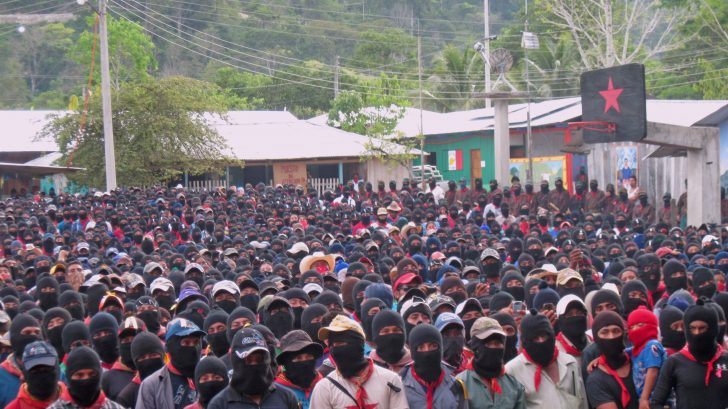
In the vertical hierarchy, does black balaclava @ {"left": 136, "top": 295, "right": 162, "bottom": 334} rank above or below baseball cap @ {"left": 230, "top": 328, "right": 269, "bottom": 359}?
below

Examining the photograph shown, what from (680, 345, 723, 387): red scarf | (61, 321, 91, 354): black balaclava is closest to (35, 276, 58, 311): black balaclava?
(61, 321, 91, 354): black balaclava

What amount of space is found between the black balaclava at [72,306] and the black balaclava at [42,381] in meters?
3.80

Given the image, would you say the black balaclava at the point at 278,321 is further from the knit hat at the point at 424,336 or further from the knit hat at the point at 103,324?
the knit hat at the point at 424,336

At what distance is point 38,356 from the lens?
605 cm

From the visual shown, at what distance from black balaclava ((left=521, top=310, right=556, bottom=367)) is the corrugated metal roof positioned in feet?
109

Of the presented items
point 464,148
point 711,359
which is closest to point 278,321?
point 711,359

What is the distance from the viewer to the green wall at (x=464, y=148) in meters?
36.2

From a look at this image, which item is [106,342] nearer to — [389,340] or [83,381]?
[83,381]

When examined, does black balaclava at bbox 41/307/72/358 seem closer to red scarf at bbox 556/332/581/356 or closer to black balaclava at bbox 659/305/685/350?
red scarf at bbox 556/332/581/356

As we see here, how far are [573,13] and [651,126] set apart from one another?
78.3 ft

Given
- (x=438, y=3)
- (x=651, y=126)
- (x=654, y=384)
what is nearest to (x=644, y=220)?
(x=651, y=126)

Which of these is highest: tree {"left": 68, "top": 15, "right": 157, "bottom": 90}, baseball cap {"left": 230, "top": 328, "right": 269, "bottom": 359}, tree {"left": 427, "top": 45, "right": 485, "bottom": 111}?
tree {"left": 68, "top": 15, "right": 157, "bottom": 90}

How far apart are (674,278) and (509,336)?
2999 mm

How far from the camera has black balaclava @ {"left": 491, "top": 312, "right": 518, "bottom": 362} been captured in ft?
25.0
